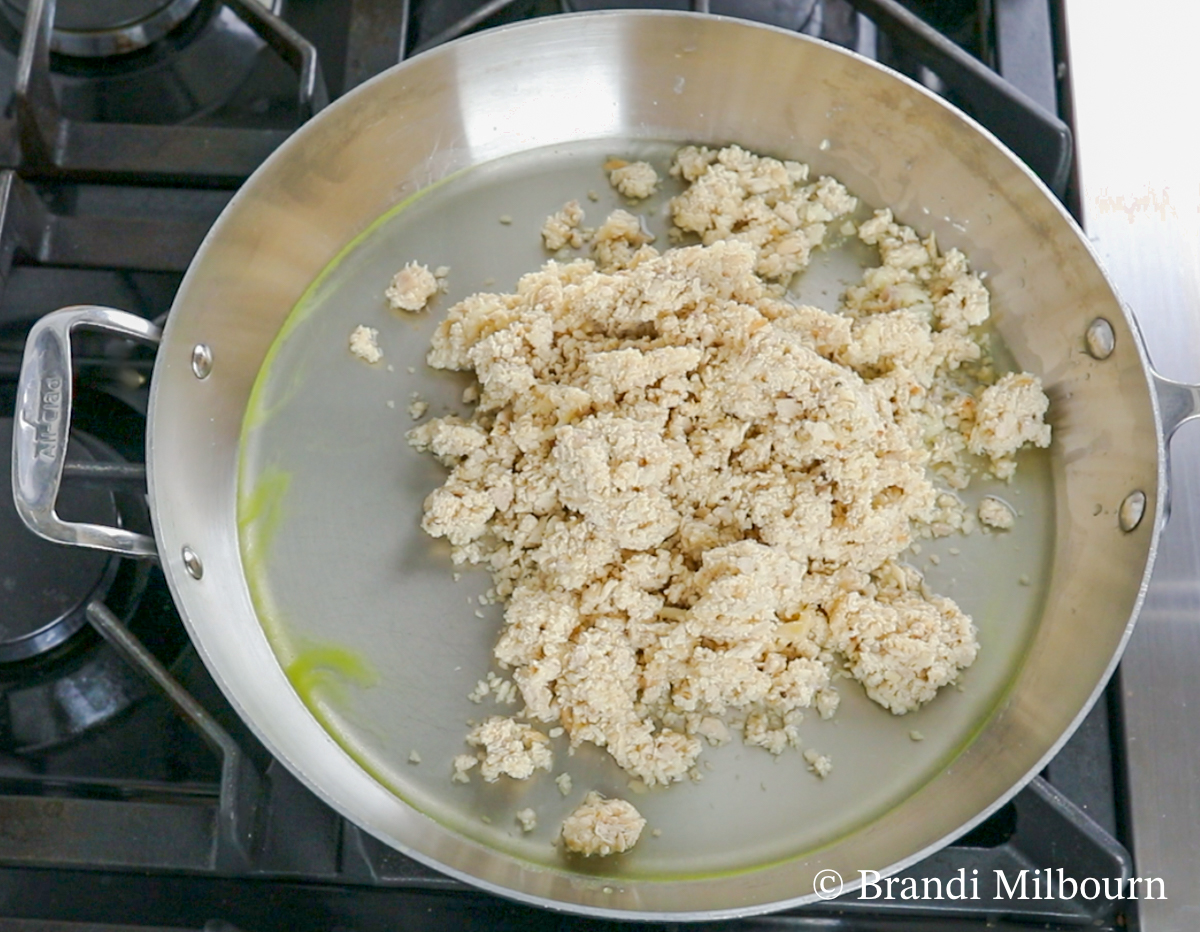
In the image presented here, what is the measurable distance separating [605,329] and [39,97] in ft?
1.73

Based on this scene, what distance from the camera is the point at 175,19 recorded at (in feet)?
3.23

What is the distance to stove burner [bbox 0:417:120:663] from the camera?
813mm

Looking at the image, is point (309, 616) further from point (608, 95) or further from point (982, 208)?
point (982, 208)

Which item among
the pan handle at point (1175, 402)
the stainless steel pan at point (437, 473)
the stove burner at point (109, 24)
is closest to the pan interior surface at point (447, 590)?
the stainless steel pan at point (437, 473)

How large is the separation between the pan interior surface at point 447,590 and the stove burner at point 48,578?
4.7 inches

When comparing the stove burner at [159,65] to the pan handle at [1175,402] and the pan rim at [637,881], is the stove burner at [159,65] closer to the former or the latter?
the pan rim at [637,881]

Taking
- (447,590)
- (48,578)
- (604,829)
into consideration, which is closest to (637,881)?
(604,829)

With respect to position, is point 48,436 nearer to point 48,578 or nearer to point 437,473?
point 48,578

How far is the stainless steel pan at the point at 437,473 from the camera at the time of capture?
80cm

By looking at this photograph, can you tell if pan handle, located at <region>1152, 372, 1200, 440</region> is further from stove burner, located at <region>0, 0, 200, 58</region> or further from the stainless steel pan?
stove burner, located at <region>0, 0, 200, 58</region>

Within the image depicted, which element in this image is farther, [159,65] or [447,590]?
[159,65]

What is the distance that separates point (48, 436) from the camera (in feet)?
2.44

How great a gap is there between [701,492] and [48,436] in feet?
1.59


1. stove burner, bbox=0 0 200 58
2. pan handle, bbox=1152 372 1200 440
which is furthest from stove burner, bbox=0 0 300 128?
pan handle, bbox=1152 372 1200 440
